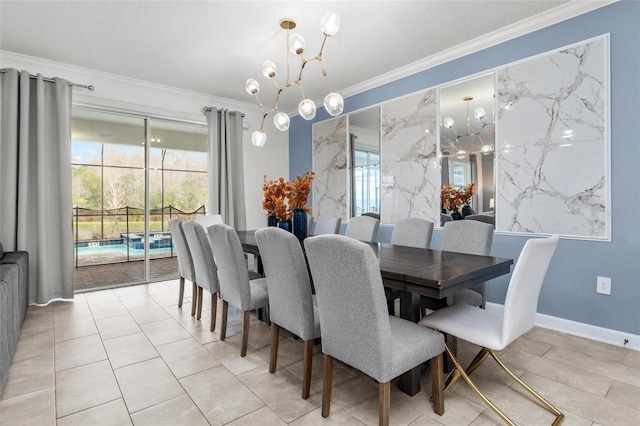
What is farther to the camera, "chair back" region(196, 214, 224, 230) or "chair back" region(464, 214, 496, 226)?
"chair back" region(196, 214, 224, 230)

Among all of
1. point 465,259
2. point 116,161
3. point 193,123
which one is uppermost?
point 193,123

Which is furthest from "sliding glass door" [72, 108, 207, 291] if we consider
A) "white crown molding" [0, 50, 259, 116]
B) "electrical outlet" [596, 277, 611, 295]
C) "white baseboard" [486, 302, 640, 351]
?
"electrical outlet" [596, 277, 611, 295]

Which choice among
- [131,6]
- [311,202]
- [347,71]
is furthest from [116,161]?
[347,71]

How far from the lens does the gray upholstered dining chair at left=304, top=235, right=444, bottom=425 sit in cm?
138

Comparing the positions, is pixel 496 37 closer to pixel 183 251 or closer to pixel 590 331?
pixel 590 331

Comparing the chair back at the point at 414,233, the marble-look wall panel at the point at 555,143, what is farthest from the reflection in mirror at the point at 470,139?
the chair back at the point at 414,233

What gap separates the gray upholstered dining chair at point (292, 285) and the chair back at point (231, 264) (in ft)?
1.23

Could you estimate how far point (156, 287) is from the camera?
14.4 feet

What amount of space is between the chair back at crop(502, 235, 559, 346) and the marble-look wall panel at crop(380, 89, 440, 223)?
6.88 feet

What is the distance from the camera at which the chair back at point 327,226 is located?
3.58 metres

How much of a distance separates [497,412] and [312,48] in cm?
334

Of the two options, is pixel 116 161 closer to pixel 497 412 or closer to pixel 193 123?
pixel 193 123

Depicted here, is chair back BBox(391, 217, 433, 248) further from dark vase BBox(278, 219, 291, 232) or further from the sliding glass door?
the sliding glass door

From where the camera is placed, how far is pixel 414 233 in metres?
2.99
